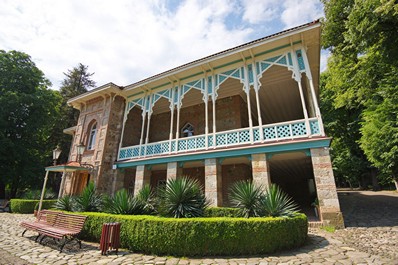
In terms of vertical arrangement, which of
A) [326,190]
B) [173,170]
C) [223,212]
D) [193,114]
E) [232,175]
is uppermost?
[193,114]

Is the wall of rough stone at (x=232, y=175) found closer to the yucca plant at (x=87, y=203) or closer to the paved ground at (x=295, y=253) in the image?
the paved ground at (x=295, y=253)

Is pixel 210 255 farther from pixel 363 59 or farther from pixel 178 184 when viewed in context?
pixel 363 59

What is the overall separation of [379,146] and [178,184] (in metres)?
13.8

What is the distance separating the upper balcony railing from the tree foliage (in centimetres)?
499

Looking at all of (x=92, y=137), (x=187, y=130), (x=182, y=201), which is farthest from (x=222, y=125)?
(x=92, y=137)

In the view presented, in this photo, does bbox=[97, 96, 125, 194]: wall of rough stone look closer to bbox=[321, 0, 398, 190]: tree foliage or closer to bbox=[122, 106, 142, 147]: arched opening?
bbox=[122, 106, 142, 147]: arched opening

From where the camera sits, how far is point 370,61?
1080 cm

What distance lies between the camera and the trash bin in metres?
5.36

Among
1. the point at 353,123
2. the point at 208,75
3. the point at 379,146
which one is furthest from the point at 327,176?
the point at 353,123

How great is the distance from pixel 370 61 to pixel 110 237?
46.5 feet

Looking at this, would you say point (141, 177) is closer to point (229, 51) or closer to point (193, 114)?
point (193, 114)

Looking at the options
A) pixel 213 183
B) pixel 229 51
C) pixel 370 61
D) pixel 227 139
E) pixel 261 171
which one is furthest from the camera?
pixel 370 61

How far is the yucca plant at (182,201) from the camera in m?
6.22

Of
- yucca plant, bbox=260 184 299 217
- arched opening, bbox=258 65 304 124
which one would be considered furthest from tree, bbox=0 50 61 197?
yucca plant, bbox=260 184 299 217
